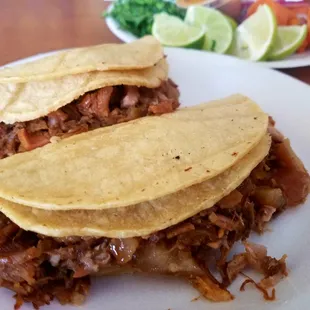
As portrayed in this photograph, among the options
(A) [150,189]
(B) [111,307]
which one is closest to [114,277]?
(B) [111,307]

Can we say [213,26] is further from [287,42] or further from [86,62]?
[86,62]

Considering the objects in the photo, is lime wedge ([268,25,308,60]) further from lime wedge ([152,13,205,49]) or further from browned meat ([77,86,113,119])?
browned meat ([77,86,113,119])

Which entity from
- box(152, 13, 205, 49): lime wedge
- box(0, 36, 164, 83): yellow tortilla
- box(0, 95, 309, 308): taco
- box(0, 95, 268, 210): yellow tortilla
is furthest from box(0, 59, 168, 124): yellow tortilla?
box(152, 13, 205, 49): lime wedge

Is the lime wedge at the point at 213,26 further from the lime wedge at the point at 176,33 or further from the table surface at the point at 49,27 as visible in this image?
the table surface at the point at 49,27

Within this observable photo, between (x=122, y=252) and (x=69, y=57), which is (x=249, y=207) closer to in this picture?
(x=122, y=252)

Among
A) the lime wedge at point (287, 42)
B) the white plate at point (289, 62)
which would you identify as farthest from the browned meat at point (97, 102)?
the lime wedge at point (287, 42)

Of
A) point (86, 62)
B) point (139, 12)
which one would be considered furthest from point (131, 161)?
point (139, 12)
